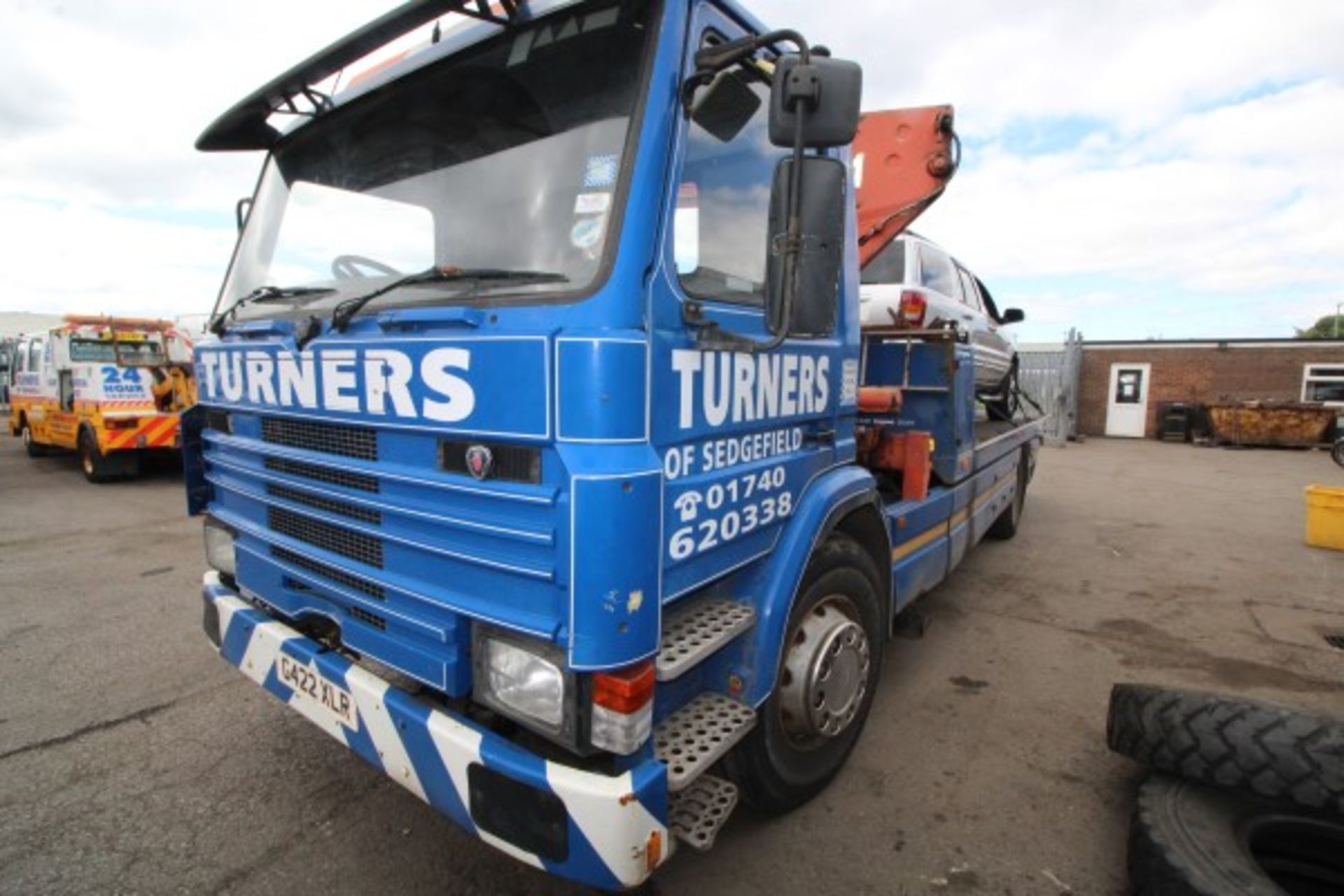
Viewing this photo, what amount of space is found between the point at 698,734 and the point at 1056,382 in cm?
1925

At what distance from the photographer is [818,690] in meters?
2.40

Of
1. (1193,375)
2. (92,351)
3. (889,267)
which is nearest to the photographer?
(889,267)

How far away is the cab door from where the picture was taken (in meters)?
1.78

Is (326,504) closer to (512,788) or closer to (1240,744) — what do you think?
(512,788)

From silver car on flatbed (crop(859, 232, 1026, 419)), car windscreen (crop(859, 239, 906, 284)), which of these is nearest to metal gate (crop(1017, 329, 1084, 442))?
silver car on flatbed (crop(859, 232, 1026, 419))

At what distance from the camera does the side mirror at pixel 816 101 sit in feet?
5.53

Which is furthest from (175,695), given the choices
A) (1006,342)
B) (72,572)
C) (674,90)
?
(1006,342)

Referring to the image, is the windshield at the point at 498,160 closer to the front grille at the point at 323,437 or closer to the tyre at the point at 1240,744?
the front grille at the point at 323,437

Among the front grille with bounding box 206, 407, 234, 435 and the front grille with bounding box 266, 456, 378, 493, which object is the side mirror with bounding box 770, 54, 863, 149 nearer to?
the front grille with bounding box 266, 456, 378, 493

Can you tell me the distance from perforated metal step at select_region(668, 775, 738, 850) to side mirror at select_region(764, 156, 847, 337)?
4.35 feet

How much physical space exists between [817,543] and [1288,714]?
1.62 meters

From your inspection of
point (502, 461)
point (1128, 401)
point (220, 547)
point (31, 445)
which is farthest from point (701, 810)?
point (1128, 401)

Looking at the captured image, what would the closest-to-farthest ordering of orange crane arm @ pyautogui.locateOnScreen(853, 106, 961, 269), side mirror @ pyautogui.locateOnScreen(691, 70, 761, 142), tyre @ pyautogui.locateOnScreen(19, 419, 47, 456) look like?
side mirror @ pyautogui.locateOnScreen(691, 70, 761, 142), orange crane arm @ pyautogui.locateOnScreen(853, 106, 961, 269), tyre @ pyautogui.locateOnScreen(19, 419, 47, 456)

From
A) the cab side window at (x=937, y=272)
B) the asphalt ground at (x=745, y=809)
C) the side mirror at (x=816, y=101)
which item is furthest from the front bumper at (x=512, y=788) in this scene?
the cab side window at (x=937, y=272)
